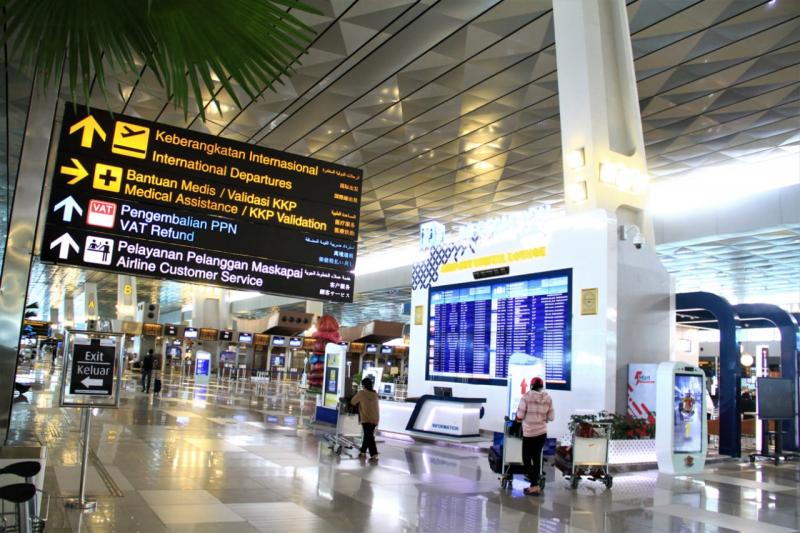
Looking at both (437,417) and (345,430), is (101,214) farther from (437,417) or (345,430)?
(437,417)

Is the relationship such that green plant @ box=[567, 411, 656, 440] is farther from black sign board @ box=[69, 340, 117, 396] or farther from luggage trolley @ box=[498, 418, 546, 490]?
black sign board @ box=[69, 340, 117, 396]

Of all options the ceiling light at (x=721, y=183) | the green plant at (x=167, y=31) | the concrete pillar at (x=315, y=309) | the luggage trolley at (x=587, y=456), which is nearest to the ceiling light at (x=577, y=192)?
the luggage trolley at (x=587, y=456)

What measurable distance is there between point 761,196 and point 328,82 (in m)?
14.6

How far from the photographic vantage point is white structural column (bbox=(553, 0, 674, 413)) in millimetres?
11906

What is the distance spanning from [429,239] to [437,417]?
530cm

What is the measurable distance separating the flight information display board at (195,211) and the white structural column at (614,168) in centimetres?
521

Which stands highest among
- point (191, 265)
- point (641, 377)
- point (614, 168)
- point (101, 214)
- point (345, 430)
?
point (614, 168)

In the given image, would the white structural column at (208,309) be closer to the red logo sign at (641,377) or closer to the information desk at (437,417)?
the information desk at (437,417)

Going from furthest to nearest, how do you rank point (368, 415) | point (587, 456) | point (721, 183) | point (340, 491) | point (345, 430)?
point (721, 183), point (345, 430), point (368, 415), point (587, 456), point (340, 491)

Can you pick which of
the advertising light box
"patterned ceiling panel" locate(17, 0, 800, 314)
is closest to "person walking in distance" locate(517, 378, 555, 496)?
"patterned ceiling panel" locate(17, 0, 800, 314)

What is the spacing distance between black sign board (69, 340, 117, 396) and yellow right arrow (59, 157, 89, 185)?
1.84 m

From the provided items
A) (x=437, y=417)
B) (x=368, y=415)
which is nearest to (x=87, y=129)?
(x=368, y=415)

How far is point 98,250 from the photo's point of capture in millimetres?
7168

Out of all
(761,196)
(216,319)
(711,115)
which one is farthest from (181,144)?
(216,319)
